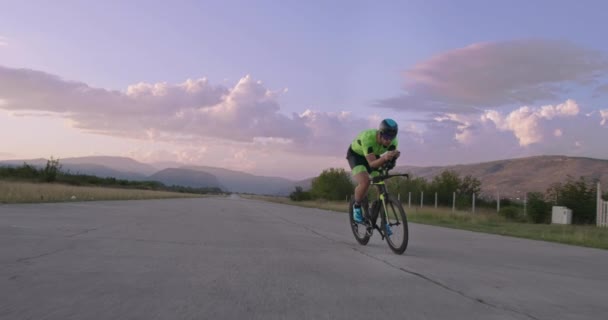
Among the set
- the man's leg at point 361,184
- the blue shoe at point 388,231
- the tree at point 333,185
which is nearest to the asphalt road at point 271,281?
the blue shoe at point 388,231

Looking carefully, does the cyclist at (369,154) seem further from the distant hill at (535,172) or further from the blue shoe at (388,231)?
the distant hill at (535,172)

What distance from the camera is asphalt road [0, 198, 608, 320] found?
420 centimetres

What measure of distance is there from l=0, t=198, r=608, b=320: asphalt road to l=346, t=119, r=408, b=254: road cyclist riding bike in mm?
357

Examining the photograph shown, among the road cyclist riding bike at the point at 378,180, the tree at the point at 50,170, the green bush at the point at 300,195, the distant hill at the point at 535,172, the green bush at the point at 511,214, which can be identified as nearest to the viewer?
the road cyclist riding bike at the point at 378,180

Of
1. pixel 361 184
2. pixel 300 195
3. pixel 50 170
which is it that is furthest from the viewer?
pixel 300 195

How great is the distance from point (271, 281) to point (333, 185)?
8457cm

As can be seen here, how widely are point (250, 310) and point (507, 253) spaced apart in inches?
261

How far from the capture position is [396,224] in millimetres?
8438

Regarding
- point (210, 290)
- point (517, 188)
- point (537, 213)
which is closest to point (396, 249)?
point (210, 290)

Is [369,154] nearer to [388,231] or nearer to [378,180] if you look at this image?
Result: [378,180]

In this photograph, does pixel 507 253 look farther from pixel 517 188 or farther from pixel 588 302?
pixel 517 188

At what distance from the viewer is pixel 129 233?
9711 mm

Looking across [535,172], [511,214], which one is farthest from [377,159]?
[535,172]

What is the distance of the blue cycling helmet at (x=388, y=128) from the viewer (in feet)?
27.3
